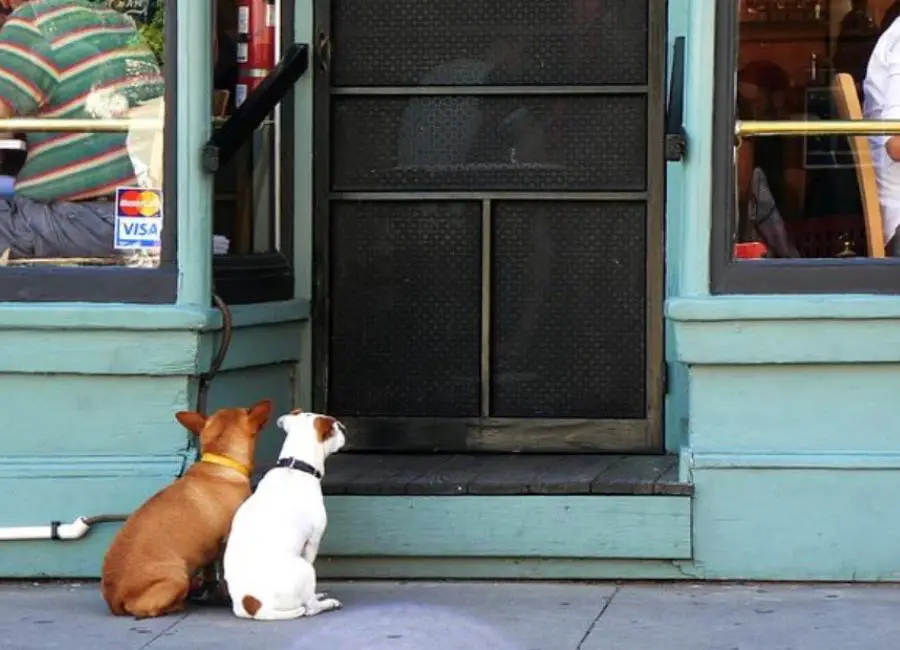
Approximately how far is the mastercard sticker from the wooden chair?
2.59m

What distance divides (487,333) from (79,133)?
183cm

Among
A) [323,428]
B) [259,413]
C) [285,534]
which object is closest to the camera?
[285,534]

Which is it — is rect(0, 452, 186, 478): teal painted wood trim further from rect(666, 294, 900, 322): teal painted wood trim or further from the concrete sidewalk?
rect(666, 294, 900, 322): teal painted wood trim

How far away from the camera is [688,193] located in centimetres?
648

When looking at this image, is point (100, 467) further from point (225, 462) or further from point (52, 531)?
point (225, 462)

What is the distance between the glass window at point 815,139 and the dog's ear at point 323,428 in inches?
62.6

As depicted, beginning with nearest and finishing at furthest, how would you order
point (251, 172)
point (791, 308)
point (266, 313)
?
point (791, 308), point (266, 313), point (251, 172)

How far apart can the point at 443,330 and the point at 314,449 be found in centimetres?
146


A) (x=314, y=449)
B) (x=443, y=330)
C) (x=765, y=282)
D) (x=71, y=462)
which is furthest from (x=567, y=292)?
(x=71, y=462)

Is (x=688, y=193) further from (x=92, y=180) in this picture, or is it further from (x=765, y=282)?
(x=92, y=180)

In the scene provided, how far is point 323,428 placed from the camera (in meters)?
6.00

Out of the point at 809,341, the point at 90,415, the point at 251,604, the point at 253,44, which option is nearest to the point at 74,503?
the point at 90,415

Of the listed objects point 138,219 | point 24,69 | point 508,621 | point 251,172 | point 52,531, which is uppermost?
point 24,69

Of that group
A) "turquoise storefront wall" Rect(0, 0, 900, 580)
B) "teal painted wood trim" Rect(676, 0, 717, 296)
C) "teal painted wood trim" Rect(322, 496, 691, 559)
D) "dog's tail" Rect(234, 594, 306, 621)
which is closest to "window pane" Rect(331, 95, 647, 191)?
"turquoise storefront wall" Rect(0, 0, 900, 580)
